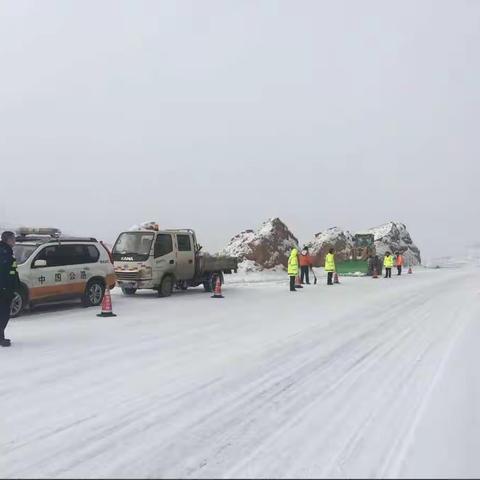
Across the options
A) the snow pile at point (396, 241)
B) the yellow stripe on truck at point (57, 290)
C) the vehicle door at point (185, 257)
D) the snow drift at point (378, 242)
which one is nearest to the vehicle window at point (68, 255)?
the yellow stripe on truck at point (57, 290)

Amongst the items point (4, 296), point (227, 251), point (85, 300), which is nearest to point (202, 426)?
point (4, 296)

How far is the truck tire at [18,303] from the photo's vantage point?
1331 cm

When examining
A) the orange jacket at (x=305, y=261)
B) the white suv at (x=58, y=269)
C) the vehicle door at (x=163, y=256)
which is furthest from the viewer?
the orange jacket at (x=305, y=261)

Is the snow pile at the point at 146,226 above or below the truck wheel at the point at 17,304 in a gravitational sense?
above

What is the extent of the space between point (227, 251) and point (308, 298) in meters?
24.4

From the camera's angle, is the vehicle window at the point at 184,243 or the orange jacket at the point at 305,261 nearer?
the vehicle window at the point at 184,243

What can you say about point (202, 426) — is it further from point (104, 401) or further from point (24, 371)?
point (24, 371)

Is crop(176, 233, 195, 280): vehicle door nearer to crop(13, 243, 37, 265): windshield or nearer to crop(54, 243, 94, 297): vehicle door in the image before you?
crop(54, 243, 94, 297): vehicle door

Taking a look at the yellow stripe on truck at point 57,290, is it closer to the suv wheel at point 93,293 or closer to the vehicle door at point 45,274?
the vehicle door at point 45,274

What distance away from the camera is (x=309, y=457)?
458 centimetres

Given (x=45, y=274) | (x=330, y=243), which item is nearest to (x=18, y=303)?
(x=45, y=274)

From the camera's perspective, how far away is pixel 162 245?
19.0 metres

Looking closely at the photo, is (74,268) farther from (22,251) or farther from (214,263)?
(214,263)

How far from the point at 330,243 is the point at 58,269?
3673 centimetres
